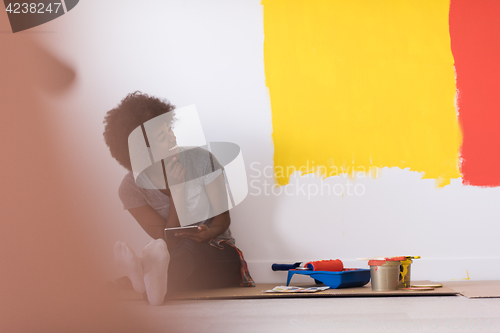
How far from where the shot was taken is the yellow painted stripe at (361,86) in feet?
6.49

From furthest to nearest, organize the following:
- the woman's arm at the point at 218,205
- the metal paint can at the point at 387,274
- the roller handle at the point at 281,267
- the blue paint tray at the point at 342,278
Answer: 1. the roller handle at the point at 281,267
2. the woman's arm at the point at 218,205
3. the blue paint tray at the point at 342,278
4. the metal paint can at the point at 387,274

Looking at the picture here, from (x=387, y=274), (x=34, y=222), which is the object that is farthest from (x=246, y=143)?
(x=34, y=222)

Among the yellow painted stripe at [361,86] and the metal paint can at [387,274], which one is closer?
the metal paint can at [387,274]

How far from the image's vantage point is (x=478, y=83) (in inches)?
78.0

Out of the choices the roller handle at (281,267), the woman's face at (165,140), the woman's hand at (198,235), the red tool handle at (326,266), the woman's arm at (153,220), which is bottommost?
the roller handle at (281,267)

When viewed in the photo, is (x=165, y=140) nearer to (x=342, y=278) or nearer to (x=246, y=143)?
(x=246, y=143)

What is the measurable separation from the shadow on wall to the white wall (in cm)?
133

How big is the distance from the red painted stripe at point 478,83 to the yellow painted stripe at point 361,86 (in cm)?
5

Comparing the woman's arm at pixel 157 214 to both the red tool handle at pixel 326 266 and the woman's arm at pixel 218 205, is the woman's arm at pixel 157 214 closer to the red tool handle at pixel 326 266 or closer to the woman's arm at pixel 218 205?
the woman's arm at pixel 218 205

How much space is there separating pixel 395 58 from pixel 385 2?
0.31 m

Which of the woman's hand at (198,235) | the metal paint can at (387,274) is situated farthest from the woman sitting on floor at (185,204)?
the metal paint can at (387,274)

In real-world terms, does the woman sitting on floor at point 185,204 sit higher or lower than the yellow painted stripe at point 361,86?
lower

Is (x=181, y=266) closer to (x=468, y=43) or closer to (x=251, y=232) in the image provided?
(x=251, y=232)

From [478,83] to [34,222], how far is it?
6.99 ft
